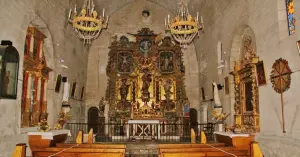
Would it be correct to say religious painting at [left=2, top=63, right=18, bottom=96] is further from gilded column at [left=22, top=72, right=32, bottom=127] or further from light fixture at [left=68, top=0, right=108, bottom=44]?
light fixture at [left=68, top=0, right=108, bottom=44]

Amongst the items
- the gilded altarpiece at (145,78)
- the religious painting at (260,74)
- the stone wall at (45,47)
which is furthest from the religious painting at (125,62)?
the religious painting at (260,74)

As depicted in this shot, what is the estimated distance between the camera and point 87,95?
680 inches

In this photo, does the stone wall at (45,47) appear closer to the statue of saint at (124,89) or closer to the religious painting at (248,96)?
the statue of saint at (124,89)

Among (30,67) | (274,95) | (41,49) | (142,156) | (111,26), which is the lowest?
(142,156)

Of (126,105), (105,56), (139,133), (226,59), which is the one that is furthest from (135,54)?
(226,59)

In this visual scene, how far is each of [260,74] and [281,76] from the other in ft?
3.97

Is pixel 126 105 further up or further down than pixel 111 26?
further down

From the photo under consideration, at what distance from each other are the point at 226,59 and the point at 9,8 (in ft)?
26.9

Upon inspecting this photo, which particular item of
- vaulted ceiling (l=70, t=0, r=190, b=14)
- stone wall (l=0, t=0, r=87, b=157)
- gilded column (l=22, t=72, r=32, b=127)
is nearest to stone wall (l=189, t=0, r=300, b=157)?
vaulted ceiling (l=70, t=0, r=190, b=14)

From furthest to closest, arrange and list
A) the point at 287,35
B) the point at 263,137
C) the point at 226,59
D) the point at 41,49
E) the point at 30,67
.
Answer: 1. the point at 226,59
2. the point at 41,49
3. the point at 30,67
4. the point at 263,137
5. the point at 287,35

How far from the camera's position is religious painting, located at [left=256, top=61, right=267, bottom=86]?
8.16 m

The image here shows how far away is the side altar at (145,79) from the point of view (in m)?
16.3

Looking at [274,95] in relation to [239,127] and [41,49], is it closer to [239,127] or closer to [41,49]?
[239,127]

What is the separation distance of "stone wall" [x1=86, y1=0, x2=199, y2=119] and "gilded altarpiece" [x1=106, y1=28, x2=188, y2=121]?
0.64 metres
